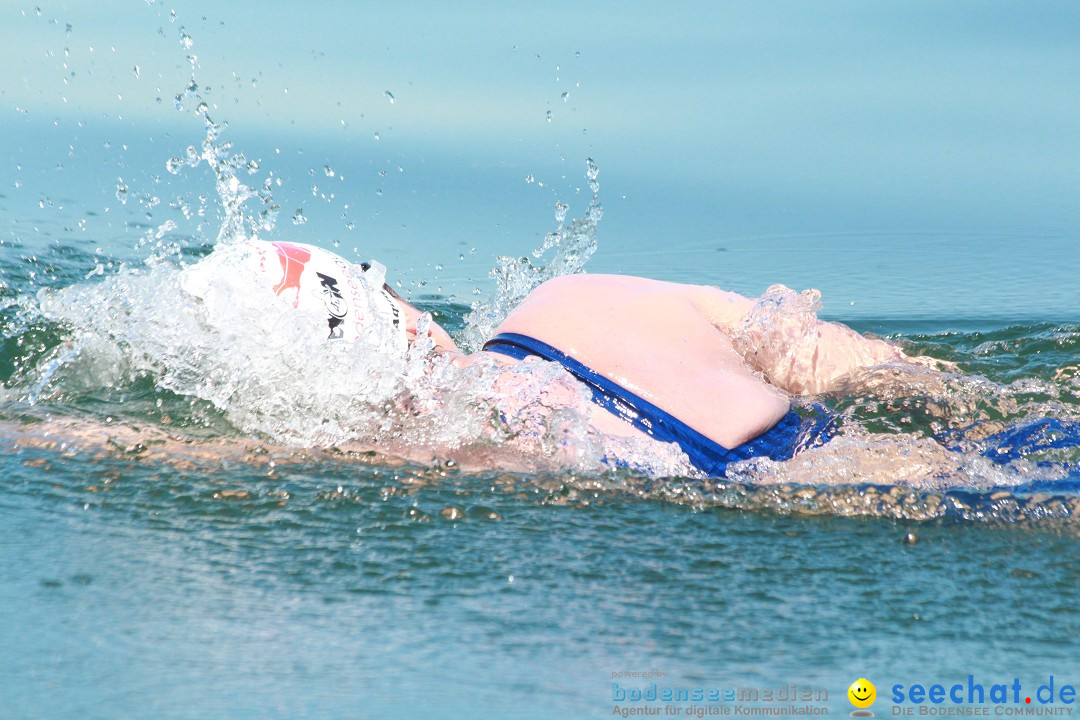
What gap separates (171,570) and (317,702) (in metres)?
0.62

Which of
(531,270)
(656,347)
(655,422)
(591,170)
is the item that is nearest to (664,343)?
(656,347)

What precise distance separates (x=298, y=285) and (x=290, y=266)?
0.06 m

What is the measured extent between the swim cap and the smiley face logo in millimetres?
1720

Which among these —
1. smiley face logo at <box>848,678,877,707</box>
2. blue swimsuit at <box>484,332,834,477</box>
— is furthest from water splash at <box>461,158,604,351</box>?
smiley face logo at <box>848,678,877,707</box>

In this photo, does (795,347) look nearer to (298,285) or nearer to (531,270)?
(298,285)

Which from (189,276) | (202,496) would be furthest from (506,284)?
(202,496)

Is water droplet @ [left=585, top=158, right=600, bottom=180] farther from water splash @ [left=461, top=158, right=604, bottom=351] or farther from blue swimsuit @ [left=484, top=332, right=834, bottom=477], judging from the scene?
blue swimsuit @ [left=484, top=332, right=834, bottom=477]

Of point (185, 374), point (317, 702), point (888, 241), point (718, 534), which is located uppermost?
point (888, 241)

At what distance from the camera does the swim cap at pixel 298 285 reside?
328 cm

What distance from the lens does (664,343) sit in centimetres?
325

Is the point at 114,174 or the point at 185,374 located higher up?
the point at 114,174

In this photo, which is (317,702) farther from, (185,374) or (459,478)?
(185,374)

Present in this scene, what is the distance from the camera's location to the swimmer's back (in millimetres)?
3139

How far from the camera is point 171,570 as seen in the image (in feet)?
7.97
